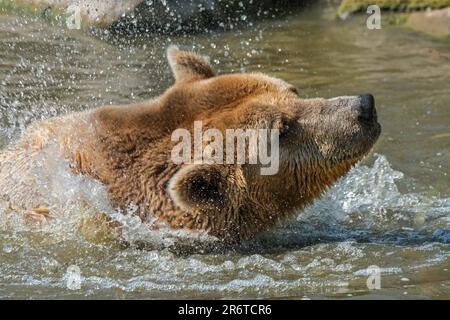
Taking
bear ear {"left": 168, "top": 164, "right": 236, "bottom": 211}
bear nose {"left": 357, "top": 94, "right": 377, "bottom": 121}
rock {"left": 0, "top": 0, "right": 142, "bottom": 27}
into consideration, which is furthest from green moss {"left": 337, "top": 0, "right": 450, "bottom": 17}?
bear ear {"left": 168, "top": 164, "right": 236, "bottom": 211}

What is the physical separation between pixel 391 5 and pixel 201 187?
962 cm

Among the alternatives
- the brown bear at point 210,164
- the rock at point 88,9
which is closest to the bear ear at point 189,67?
the brown bear at point 210,164

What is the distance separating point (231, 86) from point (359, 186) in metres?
2.32

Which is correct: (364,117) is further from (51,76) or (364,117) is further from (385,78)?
(51,76)

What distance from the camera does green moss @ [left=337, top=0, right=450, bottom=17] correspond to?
564 inches

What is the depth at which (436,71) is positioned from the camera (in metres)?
12.1

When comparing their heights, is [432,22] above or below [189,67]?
above

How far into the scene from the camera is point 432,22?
1413 cm

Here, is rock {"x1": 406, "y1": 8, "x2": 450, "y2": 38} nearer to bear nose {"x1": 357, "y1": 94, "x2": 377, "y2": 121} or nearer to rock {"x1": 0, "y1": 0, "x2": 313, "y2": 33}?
rock {"x1": 0, "y1": 0, "x2": 313, "y2": 33}

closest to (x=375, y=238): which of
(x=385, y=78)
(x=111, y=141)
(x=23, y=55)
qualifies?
(x=111, y=141)

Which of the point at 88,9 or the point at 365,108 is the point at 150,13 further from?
the point at 365,108

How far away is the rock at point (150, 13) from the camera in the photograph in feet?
49.1

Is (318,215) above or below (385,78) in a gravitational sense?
below

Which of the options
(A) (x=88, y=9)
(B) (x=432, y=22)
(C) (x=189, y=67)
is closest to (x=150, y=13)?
(A) (x=88, y=9)
